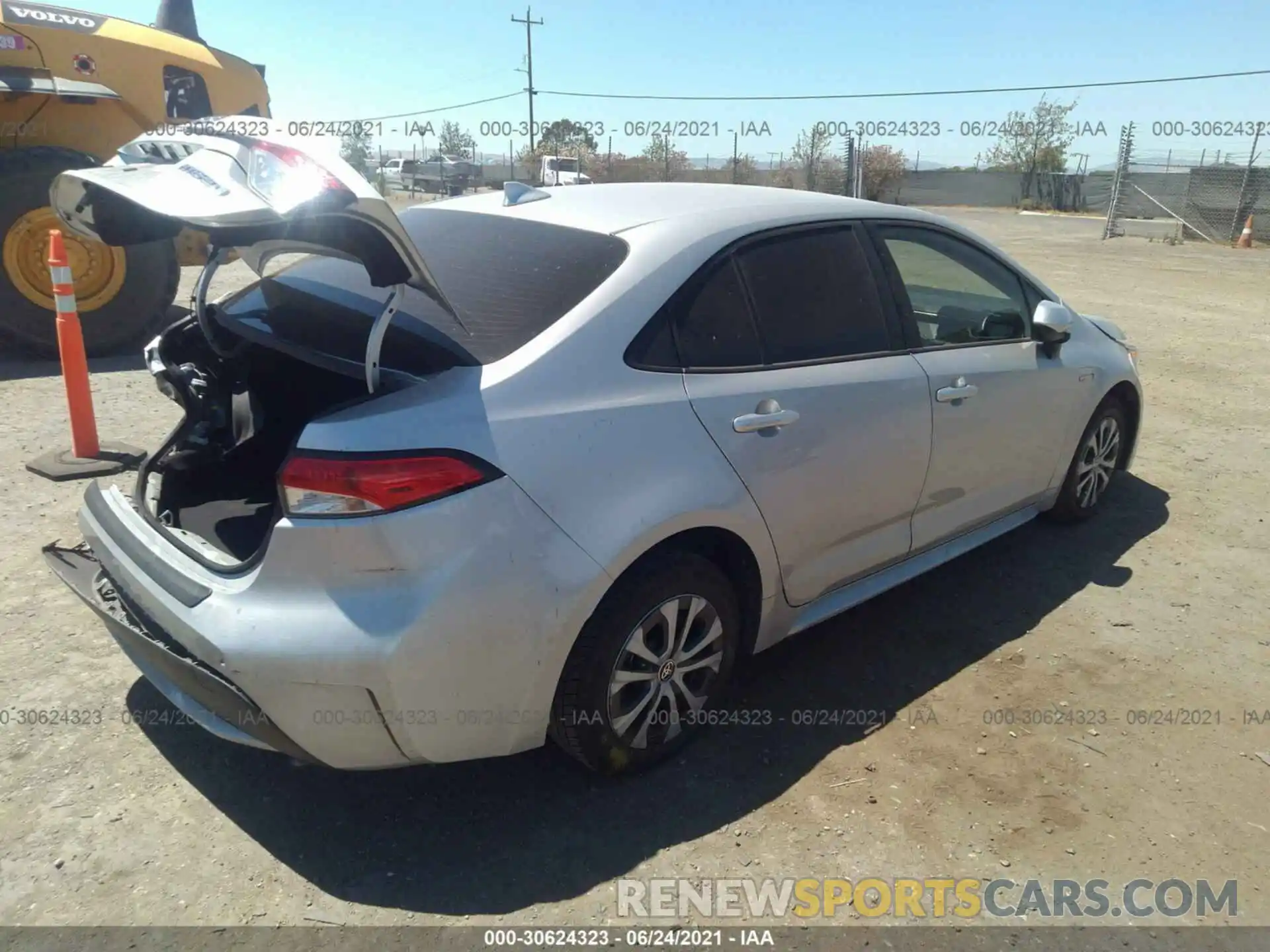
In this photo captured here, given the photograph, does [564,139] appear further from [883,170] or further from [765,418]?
[765,418]

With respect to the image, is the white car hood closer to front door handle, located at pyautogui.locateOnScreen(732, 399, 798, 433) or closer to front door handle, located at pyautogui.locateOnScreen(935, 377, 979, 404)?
front door handle, located at pyautogui.locateOnScreen(732, 399, 798, 433)

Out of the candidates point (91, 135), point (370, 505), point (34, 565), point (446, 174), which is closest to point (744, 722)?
point (370, 505)

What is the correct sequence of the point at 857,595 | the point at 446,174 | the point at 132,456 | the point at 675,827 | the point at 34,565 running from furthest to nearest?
the point at 446,174
the point at 132,456
the point at 34,565
the point at 857,595
the point at 675,827

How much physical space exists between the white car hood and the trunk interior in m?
0.52

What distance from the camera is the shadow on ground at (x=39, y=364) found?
6.78 m

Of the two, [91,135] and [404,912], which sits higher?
[91,135]

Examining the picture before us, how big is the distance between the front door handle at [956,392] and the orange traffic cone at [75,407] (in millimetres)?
3950

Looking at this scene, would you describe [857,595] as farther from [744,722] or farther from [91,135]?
[91,135]

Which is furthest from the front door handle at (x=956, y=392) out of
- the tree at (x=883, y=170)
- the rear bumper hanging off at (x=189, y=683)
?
the tree at (x=883, y=170)

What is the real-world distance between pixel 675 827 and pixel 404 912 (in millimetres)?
760

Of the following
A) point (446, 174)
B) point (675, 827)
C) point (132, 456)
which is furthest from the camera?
point (446, 174)

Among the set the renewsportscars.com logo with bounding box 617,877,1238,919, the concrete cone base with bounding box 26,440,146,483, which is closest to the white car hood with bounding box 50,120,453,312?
the renewsportscars.com logo with bounding box 617,877,1238,919

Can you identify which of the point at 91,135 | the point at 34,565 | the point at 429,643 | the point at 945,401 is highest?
the point at 91,135

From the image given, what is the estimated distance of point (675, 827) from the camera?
265 cm
